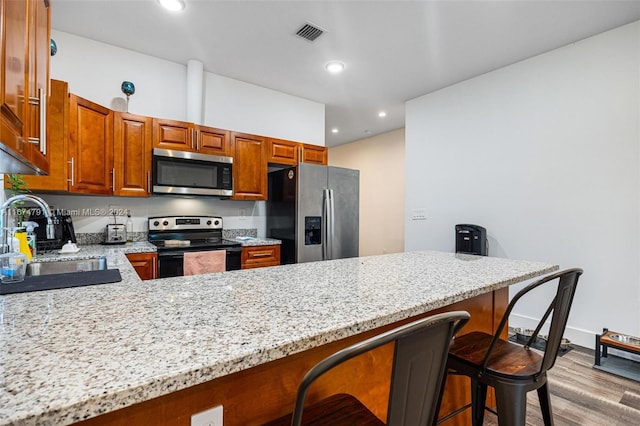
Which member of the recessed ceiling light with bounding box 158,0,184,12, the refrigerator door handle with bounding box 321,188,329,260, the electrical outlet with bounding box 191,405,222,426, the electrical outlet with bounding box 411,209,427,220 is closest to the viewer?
the electrical outlet with bounding box 191,405,222,426

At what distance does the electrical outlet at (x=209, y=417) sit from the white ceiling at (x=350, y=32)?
2573 mm

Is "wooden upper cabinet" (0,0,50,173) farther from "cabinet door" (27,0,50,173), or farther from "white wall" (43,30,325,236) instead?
"white wall" (43,30,325,236)

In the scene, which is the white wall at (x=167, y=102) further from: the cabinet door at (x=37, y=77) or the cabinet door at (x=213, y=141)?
the cabinet door at (x=37, y=77)

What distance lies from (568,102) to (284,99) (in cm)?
302

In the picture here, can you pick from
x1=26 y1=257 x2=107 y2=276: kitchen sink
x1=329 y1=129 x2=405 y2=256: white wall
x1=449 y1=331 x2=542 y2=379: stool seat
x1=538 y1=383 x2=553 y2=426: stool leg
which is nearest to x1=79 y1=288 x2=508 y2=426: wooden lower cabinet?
x1=449 y1=331 x2=542 y2=379: stool seat

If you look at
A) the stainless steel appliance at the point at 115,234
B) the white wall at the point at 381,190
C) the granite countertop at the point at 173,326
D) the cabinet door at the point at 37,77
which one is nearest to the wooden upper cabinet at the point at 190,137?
the stainless steel appliance at the point at 115,234

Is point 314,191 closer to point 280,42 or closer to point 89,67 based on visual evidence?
point 280,42

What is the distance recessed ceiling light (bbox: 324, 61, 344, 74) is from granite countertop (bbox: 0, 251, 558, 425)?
2.57 meters

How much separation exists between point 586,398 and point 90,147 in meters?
3.95

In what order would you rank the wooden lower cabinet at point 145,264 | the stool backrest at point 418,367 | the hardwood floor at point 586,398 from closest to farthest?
the stool backrest at point 418,367 < the hardwood floor at point 586,398 < the wooden lower cabinet at point 145,264

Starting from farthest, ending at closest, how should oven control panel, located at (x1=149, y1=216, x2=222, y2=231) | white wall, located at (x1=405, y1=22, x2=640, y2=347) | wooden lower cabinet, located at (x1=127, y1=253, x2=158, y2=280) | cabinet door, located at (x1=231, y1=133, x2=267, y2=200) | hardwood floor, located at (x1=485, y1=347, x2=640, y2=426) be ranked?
cabinet door, located at (x1=231, y1=133, x2=267, y2=200)
oven control panel, located at (x1=149, y1=216, x2=222, y2=231)
white wall, located at (x1=405, y1=22, x2=640, y2=347)
wooden lower cabinet, located at (x1=127, y1=253, x2=158, y2=280)
hardwood floor, located at (x1=485, y1=347, x2=640, y2=426)

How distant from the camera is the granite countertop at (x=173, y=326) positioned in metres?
0.49

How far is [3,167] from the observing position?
4.25ft

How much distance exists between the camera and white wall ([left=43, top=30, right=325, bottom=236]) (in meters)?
2.83
